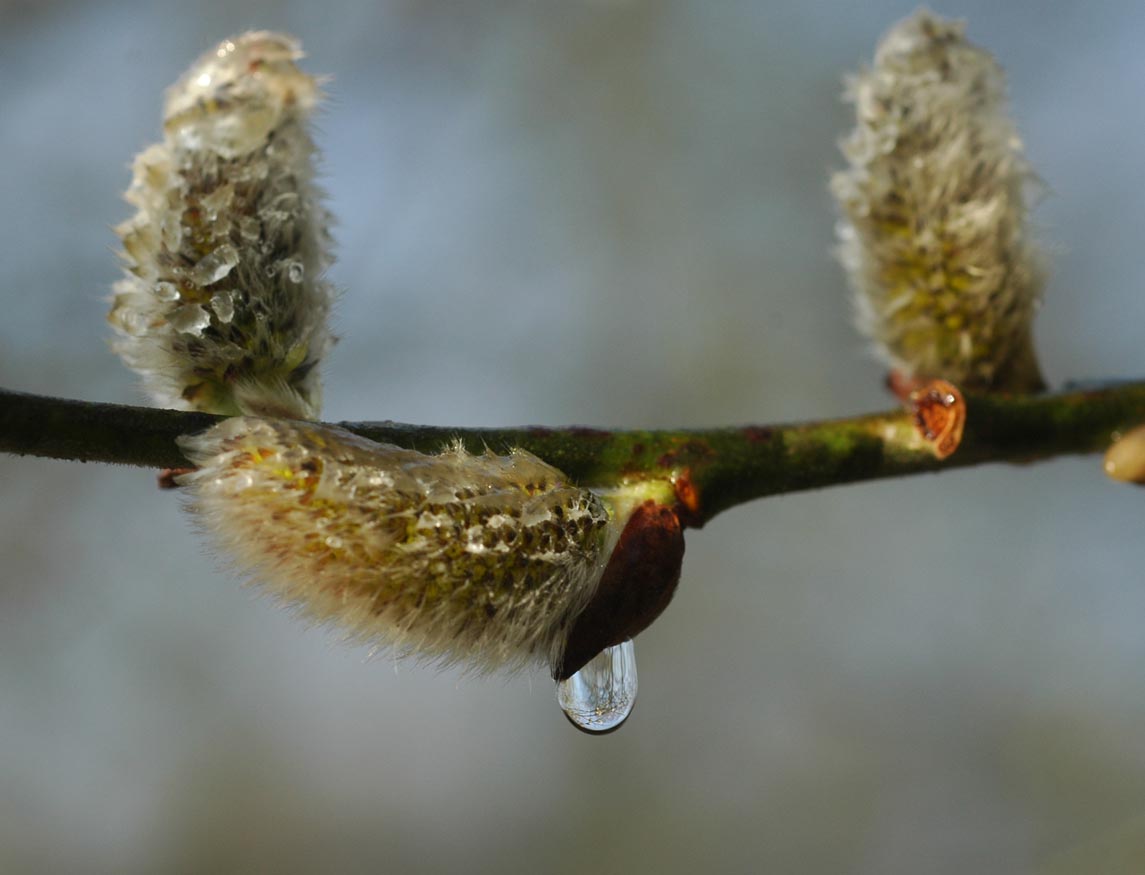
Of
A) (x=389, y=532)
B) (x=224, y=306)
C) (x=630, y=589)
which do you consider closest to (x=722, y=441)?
(x=630, y=589)

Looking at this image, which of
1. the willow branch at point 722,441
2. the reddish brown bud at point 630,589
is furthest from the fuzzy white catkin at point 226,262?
the reddish brown bud at point 630,589

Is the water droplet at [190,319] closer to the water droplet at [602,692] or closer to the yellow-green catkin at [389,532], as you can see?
the yellow-green catkin at [389,532]

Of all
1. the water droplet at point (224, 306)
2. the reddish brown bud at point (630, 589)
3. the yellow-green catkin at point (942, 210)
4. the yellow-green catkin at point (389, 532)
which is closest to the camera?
the yellow-green catkin at point (389, 532)

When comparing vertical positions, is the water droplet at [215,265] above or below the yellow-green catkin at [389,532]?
above

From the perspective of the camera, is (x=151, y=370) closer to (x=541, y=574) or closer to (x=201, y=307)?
(x=201, y=307)

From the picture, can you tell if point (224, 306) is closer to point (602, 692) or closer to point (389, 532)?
point (389, 532)

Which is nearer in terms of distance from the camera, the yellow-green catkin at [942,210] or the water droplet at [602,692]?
the water droplet at [602,692]
